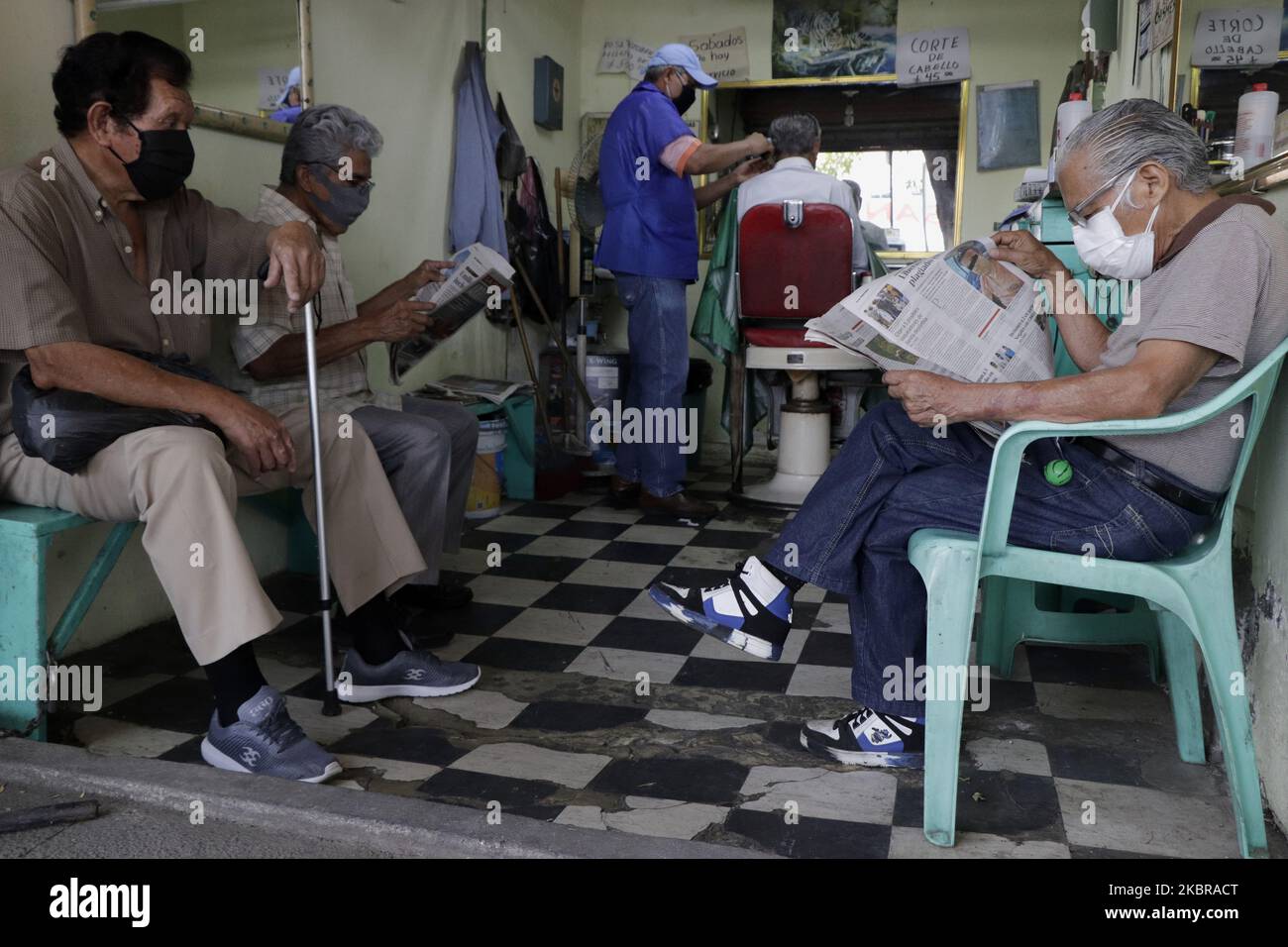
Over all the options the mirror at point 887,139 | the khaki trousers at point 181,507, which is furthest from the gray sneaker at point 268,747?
the mirror at point 887,139

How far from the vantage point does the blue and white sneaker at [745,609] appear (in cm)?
208

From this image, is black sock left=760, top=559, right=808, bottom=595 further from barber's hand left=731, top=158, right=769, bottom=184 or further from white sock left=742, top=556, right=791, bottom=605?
barber's hand left=731, top=158, right=769, bottom=184

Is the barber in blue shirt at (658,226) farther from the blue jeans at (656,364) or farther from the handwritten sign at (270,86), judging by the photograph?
the handwritten sign at (270,86)

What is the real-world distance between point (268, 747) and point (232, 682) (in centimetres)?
13

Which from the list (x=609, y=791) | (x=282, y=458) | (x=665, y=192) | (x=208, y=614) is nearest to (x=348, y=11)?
(x=665, y=192)

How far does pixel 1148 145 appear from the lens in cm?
171

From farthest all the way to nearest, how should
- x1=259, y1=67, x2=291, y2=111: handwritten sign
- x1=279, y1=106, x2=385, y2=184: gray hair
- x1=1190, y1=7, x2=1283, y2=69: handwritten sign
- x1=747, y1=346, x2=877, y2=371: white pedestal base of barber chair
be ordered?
x1=747, y1=346, x2=877, y2=371: white pedestal base of barber chair
x1=259, y1=67, x2=291, y2=111: handwritten sign
x1=279, y1=106, x2=385, y2=184: gray hair
x1=1190, y1=7, x2=1283, y2=69: handwritten sign

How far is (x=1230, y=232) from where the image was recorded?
157cm

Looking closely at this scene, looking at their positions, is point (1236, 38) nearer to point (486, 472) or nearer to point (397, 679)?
point (397, 679)

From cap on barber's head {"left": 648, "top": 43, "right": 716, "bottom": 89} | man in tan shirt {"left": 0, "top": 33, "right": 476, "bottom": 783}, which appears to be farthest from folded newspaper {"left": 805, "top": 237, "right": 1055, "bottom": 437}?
cap on barber's head {"left": 648, "top": 43, "right": 716, "bottom": 89}

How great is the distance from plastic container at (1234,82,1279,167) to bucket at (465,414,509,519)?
262 cm

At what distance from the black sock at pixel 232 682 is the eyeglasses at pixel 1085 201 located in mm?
1609

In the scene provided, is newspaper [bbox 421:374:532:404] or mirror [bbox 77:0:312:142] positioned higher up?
mirror [bbox 77:0:312:142]

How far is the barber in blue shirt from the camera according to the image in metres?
4.06
